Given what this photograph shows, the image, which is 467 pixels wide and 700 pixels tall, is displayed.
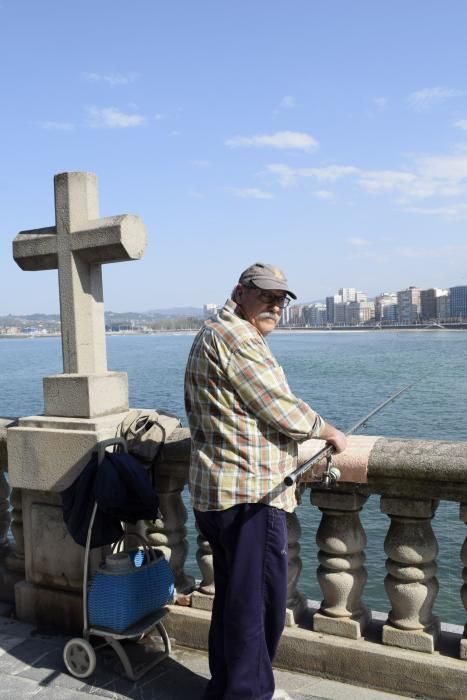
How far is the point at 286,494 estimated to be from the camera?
2902 mm

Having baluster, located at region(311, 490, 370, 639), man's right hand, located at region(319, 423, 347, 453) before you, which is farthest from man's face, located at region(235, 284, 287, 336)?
baluster, located at region(311, 490, 370, 639)

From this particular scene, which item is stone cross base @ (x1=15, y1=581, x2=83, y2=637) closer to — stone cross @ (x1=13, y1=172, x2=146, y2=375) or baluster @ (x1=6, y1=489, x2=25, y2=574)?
baluster @ (x1=6, y1=489, x2=25, y2=574)

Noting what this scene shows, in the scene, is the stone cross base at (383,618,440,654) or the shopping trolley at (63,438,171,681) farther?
the shopping trolley at (63,438,171,681)

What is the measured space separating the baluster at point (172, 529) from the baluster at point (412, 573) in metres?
1.24

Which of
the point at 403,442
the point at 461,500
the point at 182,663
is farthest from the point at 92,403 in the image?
the point at 461,500

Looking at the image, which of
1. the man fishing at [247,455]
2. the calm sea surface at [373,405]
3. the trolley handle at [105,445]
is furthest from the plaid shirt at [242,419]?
the calm sea surface at [373,405]

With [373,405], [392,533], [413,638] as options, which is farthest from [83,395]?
[373,405]

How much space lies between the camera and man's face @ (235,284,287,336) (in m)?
2.94

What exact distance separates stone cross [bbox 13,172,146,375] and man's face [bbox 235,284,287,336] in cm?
118

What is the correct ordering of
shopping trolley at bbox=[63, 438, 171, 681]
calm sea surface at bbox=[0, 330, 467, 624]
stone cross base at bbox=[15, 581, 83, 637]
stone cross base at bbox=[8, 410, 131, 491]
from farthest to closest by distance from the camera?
1. calm sea surface at bbox=[0, 330, 467, 624]
2. stone cross base at bbox=[15, 581, 83, 637]
3. stone cross base at bbox=[8, 410, 131, 491]
4. shopping trolley at bbox=[63, 438, 171, 681]

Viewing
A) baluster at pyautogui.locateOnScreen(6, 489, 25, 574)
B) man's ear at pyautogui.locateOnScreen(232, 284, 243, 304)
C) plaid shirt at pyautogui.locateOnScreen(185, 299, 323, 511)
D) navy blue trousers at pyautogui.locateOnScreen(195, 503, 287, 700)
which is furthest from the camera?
baluster at pyautogui.locateOnScreen(6, 489, 25, 574)

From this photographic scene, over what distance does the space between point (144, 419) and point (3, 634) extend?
153 centimetres

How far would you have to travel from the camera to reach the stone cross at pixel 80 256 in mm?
3971

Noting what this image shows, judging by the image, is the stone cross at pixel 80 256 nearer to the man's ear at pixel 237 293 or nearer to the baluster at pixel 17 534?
the baluster at pixel 17 534
